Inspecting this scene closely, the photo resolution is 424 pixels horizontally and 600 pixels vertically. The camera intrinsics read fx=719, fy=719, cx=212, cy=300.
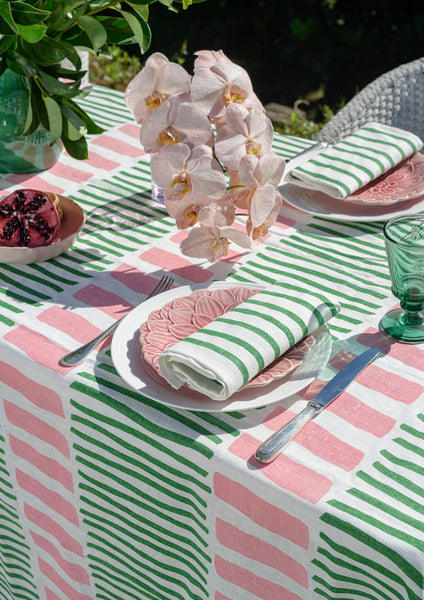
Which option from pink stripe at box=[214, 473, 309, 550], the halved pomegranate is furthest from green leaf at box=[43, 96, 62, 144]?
pink stripe at box=[214, 473, 309, 550]

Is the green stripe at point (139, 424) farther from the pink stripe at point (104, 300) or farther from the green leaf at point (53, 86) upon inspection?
the green leaf at point (53, 86)

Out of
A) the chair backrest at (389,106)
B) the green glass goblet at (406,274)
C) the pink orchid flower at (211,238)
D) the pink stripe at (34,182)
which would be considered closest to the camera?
the green glass goblet at (406,274)

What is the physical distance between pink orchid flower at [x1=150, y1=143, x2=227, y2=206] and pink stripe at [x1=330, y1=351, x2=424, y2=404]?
0.29 m

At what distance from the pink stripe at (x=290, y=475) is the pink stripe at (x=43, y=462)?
0.31 m

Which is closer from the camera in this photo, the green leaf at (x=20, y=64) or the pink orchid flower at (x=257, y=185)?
the pink orchid flower at (x=257, y=185)

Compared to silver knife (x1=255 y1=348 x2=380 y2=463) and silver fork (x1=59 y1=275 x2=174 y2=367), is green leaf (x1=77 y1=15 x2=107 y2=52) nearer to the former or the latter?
silver fork (x1=59 y1=275 x2=174 y2=367)

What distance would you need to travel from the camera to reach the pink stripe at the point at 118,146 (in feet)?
4.94

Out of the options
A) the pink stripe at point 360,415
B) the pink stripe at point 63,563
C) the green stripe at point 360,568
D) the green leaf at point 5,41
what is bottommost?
the pink stripe at point 63,563

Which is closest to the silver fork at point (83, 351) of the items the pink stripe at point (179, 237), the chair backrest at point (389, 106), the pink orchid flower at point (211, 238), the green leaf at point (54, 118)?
the pink orchid flower at point (211, 238)

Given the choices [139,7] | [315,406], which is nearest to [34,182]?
[139,7]

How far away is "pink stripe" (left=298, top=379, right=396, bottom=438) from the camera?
0.83m

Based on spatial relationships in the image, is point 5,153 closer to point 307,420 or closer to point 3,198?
point 3,198

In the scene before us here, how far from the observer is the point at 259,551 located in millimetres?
809

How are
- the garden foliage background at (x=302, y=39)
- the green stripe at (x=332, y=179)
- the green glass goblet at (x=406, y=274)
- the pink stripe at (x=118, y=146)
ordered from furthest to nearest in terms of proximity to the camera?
the garden foliage background at (x=302, y=39) → the pink stripe at (x=118, y=146) → the green stripe at (x=332, y=179) → the green glass goblet at (x=406, y=274)
